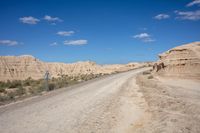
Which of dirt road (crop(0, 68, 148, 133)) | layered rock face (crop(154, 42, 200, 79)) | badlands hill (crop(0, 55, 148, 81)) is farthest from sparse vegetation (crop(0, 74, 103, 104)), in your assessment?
badlands hill (crop(0, 55, 148, 81))

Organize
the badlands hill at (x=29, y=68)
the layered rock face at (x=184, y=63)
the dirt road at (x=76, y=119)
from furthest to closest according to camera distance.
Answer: the badlands hill at (x=29, y=68), the layered rock face at (x=184, y=63), the dirt road at (x=76, y=119)

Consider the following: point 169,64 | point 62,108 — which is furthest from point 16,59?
point 62,108

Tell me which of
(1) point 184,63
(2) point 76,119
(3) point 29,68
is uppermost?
(3) point 29,68

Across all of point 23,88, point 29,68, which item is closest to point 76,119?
point 23,88

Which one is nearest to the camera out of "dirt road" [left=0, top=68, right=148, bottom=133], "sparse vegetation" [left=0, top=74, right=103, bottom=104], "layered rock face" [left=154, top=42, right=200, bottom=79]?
"dirt road" [left=0, top=68, right=148, bottom=133]

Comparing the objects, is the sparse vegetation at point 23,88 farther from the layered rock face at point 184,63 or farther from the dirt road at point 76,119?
the layered rock face at point 184,63

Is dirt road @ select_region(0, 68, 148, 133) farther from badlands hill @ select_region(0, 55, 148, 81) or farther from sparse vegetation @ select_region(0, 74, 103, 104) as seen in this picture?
badlands hill @ select_region(0, 55, 148, 81)

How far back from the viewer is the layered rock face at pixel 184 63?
31.7m

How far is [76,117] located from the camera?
11.8 metres

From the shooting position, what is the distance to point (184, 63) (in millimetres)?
33250

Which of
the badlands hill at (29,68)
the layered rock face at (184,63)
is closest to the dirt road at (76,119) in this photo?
the layered rock face at (184,63)

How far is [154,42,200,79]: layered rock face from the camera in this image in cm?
3169

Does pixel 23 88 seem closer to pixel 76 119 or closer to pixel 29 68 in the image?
pixel 76 119

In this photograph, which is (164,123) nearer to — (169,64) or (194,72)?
(194,72)
